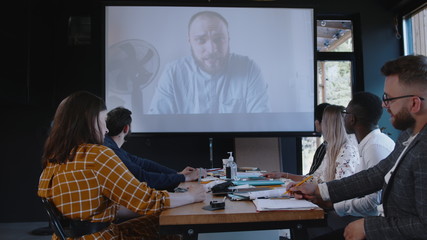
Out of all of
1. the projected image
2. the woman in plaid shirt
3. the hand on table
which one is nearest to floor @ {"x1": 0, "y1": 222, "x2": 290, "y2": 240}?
the hand on table

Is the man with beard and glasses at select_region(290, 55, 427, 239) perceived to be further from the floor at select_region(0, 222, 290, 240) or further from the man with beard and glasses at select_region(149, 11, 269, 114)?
the man with beard and glasses at select_region(149, 11, 269, 114)

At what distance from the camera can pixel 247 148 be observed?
13.8ft

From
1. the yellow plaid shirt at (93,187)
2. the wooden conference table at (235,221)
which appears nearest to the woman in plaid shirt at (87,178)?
the yellow plaid shirt at (93,187)

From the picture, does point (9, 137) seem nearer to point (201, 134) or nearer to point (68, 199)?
point (201, 134)

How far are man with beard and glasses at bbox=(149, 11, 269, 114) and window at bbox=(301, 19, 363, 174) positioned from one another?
1210 mm

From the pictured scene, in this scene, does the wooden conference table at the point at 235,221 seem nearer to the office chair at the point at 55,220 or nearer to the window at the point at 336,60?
the office chair at the point at 55,220

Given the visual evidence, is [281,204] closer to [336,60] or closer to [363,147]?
[363,147]

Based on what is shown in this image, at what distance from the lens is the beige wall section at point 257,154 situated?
4.18m

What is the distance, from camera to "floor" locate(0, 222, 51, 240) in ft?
11.8

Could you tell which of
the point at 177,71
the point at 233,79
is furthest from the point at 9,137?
the point at 233,79

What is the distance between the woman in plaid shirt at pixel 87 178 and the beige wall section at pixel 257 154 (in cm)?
273

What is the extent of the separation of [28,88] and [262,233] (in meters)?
3.14

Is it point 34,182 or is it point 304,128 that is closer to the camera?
point 304,128

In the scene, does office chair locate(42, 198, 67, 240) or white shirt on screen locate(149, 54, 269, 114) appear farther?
white shirt on screen locate(149, 54, 269, 114)
